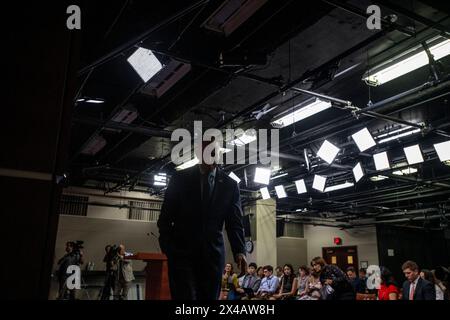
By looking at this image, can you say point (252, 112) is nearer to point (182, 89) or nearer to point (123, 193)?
point (182, 89)

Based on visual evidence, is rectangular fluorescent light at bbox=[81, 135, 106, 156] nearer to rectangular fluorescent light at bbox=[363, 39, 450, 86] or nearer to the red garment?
rectangular fluorescent light at bbox=[363, 39, 450, 86]

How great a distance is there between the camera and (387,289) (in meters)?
7.12

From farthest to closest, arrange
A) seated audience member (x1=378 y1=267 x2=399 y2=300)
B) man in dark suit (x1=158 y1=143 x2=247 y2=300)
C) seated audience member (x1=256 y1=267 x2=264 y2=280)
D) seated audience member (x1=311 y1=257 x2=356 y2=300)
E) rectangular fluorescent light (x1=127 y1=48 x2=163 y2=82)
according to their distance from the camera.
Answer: seated audience member (x1=256 y1=267 x2=264 y2=280) < seated audience member (x1=378 y1=267 x2=399 y2=300) < seated audience member (x1=311 y1=257 x2=356 y2=300) < rectangular fluorescent light (x1=127 y1=48 x2=163 y2=82) < man in dark suit (x1=158 y1=143 x2=247 y2=300)

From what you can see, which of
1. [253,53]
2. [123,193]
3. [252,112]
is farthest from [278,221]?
[253,53]

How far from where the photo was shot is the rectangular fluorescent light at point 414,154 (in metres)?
6.03

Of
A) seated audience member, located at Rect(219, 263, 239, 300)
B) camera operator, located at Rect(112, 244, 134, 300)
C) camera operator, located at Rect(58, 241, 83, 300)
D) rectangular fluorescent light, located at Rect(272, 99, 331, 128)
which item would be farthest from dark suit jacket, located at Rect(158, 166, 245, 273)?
seated audience member, located at Rect(219, 263, 239, 300)

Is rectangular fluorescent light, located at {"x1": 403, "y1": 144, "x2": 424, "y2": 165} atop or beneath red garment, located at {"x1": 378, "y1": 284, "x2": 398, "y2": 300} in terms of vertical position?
atop

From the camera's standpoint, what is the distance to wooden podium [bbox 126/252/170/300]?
204 inches

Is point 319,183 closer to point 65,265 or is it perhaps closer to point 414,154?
point 414,154

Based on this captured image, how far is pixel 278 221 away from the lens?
15.3m

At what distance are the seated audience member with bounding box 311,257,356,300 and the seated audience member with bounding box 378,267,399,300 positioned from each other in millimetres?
1936

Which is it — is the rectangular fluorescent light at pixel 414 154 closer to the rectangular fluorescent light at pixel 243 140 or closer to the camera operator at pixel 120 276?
the rectangular fluorescent light at pixel 243 140

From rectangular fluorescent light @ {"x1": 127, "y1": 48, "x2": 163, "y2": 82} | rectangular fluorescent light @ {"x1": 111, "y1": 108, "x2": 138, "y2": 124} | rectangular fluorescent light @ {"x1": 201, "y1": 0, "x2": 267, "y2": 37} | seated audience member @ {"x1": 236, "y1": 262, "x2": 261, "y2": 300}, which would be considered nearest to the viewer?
rectangular fluorescent light @ {"x1": 201, "y1": 0, "x2": 267, "y2": 37}

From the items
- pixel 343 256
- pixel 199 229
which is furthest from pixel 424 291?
pixel 343 256
